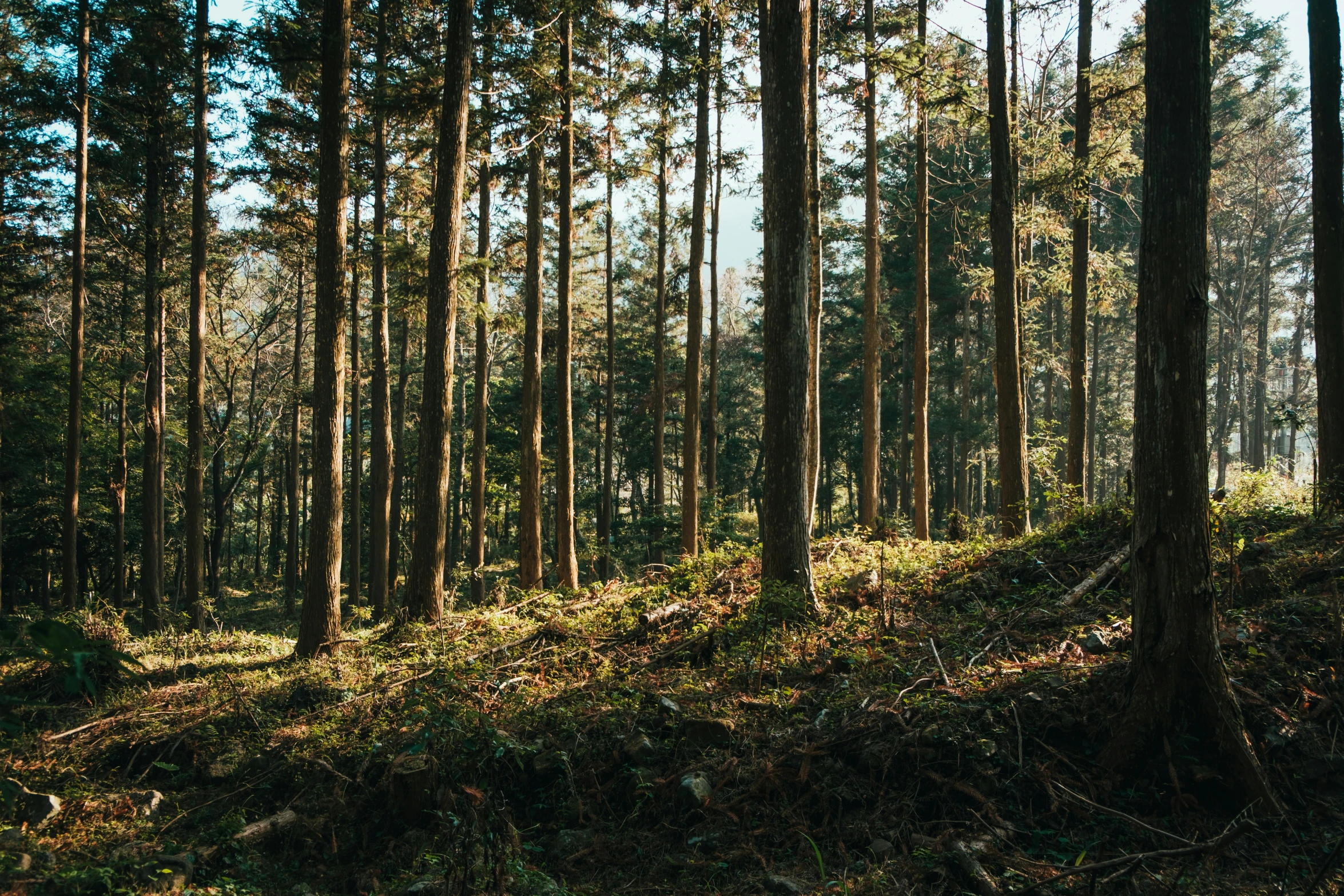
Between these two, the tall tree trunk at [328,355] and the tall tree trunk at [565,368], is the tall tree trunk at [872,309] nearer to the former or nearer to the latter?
the tall tree trunk at [565,368]

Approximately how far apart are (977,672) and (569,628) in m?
4.64

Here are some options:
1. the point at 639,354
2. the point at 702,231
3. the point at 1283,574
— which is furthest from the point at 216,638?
the point at 639,354

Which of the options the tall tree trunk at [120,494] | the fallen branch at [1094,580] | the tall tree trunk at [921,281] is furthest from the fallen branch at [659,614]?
the tall tree trunk at [120,494]

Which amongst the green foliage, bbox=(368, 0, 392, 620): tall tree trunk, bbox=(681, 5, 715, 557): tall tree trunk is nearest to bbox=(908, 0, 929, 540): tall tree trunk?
bbox=(681, 5, 715, 557): tall tree trunk

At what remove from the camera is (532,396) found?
1418 cm

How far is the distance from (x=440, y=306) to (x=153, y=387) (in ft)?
40.6

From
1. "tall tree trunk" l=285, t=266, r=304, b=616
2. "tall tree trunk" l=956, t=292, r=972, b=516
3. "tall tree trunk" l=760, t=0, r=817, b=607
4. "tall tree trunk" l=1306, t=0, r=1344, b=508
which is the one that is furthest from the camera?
"tall tree trunk" l=956, t=292, r=972, b=516

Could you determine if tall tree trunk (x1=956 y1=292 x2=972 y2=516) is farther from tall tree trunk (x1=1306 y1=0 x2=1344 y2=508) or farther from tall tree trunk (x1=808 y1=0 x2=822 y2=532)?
tall tree trunk (x1=1306 y1=0 x2=1344 y2=508)

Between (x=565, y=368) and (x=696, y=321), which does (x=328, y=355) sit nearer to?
(x=565, y=368)

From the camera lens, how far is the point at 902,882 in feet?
11.9

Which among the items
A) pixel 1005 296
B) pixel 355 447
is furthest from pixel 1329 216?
pixel 355 447

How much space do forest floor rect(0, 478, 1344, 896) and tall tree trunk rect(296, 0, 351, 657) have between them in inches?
53.8

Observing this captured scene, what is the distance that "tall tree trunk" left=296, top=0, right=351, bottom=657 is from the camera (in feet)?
31.0

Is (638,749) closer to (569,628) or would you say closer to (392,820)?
(392,820)
